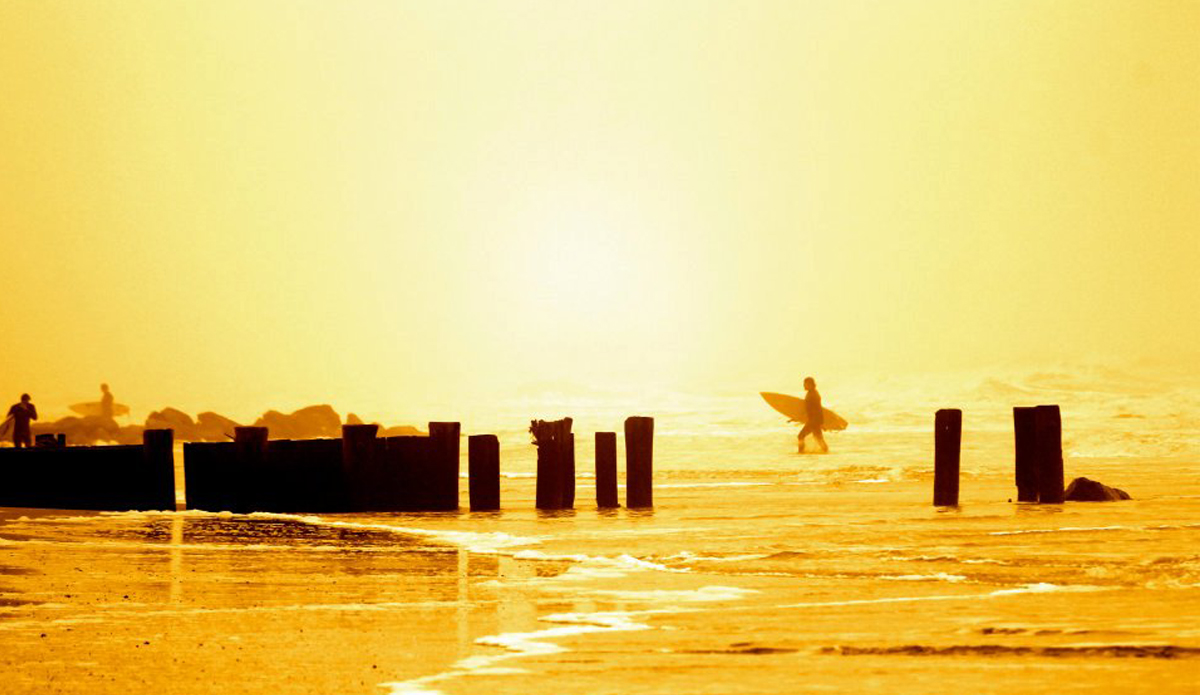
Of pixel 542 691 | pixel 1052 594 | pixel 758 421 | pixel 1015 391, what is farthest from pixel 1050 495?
pixel 1015 391

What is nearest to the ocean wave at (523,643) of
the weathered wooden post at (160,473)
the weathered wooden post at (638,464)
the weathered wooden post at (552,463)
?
the weathered wooden post at (552,463)

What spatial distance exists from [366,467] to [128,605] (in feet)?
30.3

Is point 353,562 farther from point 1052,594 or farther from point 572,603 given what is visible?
point 1052,594

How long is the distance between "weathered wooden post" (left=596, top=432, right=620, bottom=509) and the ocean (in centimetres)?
32

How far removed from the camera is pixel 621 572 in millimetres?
12312

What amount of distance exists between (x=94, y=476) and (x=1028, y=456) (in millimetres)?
11168

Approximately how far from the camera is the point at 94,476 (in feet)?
69.5

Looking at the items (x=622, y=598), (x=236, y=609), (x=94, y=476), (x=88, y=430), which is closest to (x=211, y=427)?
(x=88, y=430)

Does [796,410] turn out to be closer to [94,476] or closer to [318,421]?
[318,421]

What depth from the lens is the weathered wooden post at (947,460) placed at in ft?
64.9

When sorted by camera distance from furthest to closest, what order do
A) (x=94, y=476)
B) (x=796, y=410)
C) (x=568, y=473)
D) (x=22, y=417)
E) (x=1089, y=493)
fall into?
(x=796, y=410) < (x=22, y=417) < (x=94, y=476) < (x=568, y=473) < (x=1089, y=493)

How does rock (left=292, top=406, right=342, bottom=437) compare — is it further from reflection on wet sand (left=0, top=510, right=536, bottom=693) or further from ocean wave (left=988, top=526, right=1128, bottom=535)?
ocean wave (left=988, top=526, right=1128, bottom=535)

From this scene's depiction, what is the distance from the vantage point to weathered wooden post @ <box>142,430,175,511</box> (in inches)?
812

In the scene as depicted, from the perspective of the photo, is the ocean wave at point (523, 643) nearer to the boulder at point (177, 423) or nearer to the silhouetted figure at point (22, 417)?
the silhouetted figure at point (22, 417)
